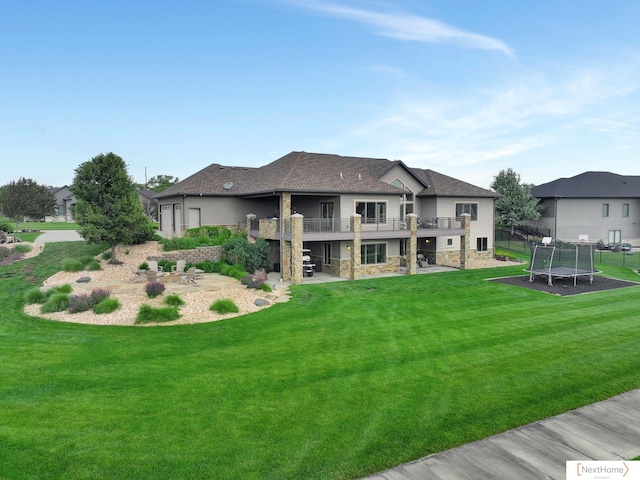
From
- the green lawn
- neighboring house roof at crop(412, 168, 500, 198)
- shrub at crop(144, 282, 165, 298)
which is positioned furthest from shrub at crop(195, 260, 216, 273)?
neighboring house roof at crop(412, 168, 500, 198)

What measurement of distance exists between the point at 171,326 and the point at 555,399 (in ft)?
35.5

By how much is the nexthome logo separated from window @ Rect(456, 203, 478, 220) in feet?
86.6

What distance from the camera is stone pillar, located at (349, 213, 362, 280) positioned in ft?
76.6

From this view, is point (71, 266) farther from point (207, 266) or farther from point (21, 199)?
point (21, 199)

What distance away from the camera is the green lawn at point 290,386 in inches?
237

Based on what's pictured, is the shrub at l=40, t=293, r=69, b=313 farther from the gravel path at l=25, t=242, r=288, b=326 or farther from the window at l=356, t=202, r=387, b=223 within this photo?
the window at l=356, t=202, r=387, b=223

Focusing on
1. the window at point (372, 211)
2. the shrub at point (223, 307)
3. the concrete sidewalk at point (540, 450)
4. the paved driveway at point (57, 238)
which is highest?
the window at point (372, 211)

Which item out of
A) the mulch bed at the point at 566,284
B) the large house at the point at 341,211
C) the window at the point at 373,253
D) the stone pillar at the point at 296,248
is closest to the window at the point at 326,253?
the large house at the point at 341,211

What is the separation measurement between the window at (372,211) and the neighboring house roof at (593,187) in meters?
25.7

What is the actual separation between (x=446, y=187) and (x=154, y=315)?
2386 cm

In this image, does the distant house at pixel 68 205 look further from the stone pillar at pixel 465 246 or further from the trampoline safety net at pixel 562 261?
the trampoline safety net at pixel 562 261

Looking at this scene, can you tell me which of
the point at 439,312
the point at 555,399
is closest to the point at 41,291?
the point at 439,312

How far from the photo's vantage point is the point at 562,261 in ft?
75.5

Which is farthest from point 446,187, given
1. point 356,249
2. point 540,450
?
point 540,450
